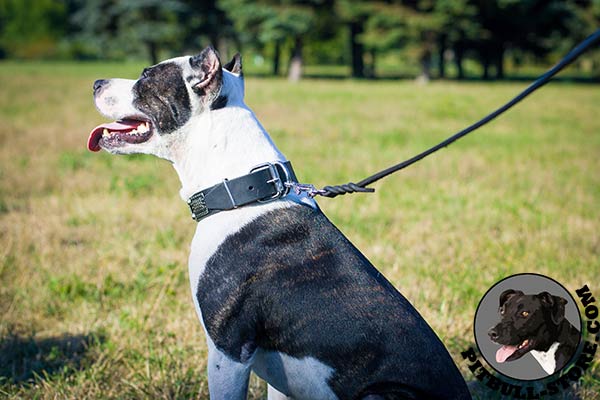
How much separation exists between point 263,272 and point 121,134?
0.91 m

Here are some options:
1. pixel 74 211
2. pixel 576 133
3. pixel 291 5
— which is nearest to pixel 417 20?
pixel 291 5

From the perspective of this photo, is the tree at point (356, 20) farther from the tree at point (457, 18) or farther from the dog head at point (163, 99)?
the dog head at point (163, 99)

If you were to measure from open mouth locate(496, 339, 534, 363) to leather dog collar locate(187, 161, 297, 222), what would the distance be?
1462mm

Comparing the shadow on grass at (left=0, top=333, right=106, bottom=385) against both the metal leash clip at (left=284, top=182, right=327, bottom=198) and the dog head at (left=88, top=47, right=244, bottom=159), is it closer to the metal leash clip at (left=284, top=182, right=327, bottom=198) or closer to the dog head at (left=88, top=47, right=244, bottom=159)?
the dog head at (left=88, top=47, right=244, bottom=159)

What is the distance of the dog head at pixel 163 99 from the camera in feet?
8.02

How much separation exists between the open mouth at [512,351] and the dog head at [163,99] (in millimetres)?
1811

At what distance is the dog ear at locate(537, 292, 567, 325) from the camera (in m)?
2.91

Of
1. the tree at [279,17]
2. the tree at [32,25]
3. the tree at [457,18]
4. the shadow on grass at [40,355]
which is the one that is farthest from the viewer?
the tree at [32,25]

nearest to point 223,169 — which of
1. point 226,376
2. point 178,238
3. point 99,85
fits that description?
point 99,85

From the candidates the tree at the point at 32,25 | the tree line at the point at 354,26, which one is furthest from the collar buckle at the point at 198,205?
the tree at the point at 32,25

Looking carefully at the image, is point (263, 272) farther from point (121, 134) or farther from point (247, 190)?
point (121, 134)

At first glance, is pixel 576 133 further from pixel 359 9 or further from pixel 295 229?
pixel 359 9

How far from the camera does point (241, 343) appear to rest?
7.50 ft

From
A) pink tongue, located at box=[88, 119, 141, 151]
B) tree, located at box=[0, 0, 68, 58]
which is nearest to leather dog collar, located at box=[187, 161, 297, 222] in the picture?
pink tongue, located at box=[88, 119, 141, 151]
